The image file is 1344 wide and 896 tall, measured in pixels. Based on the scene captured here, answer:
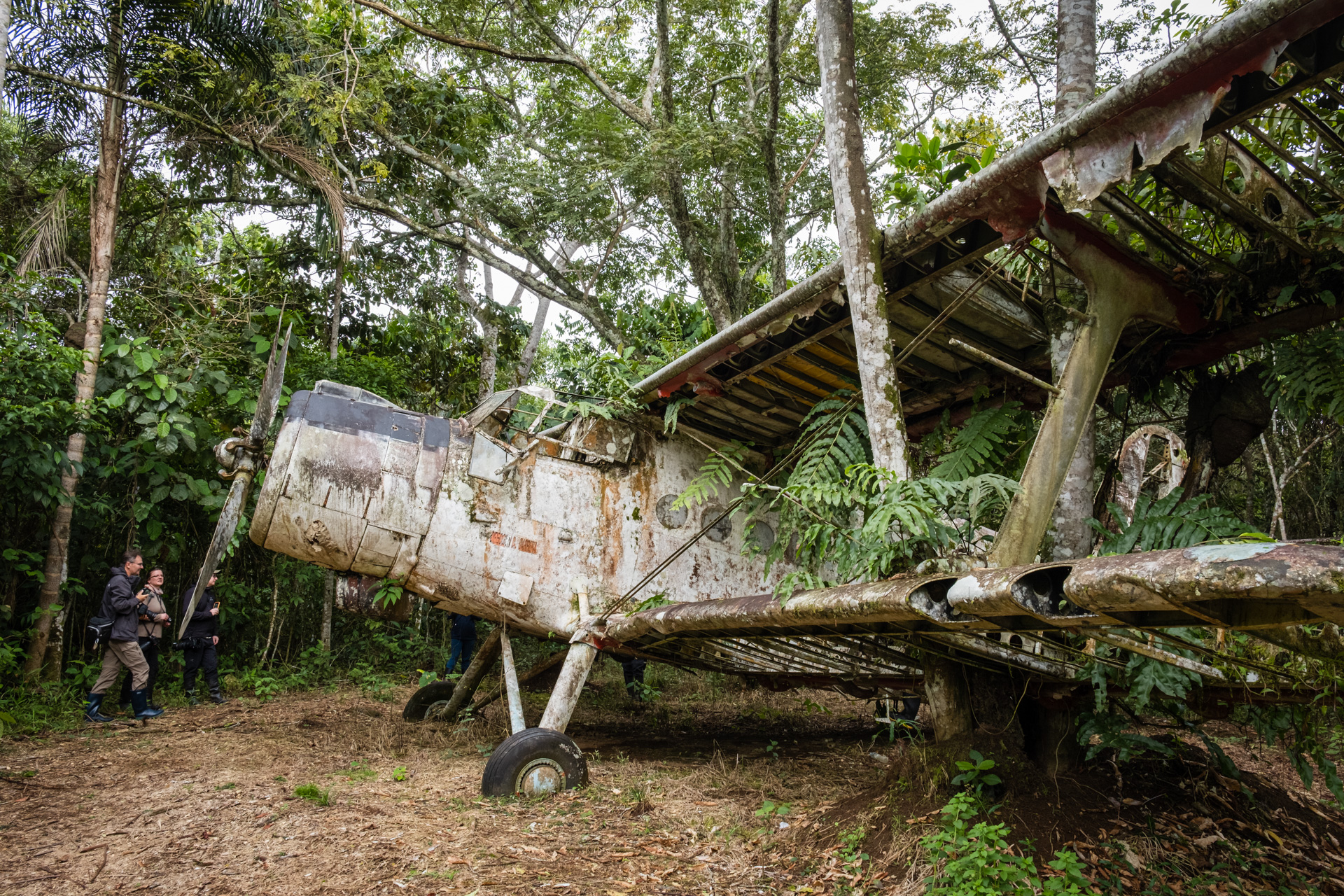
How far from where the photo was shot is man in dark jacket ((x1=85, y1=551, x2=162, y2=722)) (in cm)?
849

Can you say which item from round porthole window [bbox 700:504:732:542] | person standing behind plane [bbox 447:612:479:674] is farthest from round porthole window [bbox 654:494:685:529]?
person standing behind plane [bbox 447:612:479:674]

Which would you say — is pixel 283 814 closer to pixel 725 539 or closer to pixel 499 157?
pixel 725 539

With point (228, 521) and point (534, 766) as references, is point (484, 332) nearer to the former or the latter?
point (228, 521)

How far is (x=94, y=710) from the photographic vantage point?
851 centimetres

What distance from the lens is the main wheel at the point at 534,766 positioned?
18.5 ft

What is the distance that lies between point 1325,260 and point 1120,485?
196 cm

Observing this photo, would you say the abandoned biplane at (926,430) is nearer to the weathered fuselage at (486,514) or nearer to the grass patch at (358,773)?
the weathered fuselage at (486,514)

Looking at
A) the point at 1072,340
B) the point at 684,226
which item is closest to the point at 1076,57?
the point at 1072,340

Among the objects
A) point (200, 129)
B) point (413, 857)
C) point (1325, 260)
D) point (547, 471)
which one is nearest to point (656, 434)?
point (547, 471)

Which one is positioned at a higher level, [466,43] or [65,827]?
[466,43]

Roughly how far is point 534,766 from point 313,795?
4.80 feet

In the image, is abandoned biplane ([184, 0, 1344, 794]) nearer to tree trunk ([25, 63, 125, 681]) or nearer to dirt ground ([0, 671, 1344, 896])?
dirt ground ([0, 671, 1344, 896])

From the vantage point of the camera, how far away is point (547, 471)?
23.1ft

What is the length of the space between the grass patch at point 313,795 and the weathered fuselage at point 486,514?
5.65 feet
